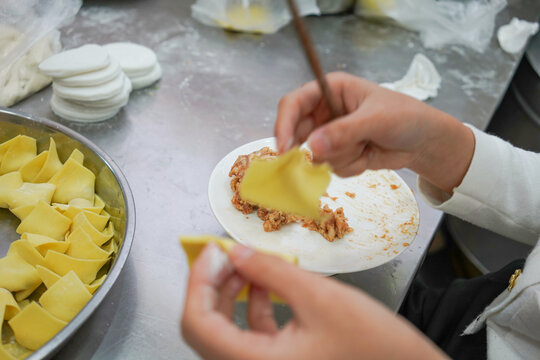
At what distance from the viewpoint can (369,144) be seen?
943 millimetres

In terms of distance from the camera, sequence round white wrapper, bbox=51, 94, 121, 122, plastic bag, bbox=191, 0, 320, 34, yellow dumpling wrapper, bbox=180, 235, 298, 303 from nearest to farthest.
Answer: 1. yellow dumpling wrapper, bbox=180, 235, 298, 303
2. round white wrapper, bbox=51, 94, 121, 122
3. plastic bag, bbox=191, 0, 320, 34

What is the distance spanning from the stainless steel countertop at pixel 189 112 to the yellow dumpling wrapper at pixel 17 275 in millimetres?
142

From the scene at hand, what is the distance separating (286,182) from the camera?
2.44 ft

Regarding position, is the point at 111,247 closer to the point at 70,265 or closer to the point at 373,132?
the point at 70,265

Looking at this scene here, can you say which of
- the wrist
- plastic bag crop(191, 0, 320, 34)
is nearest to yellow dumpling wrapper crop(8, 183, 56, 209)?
the wrist

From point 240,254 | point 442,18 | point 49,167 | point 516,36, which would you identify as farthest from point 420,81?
point 240,254

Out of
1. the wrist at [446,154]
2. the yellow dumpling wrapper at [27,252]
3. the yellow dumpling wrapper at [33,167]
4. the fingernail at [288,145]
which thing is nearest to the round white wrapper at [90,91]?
the yellow dumpling wrapper at [33,167]

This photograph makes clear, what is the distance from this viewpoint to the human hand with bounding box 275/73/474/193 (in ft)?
2.63

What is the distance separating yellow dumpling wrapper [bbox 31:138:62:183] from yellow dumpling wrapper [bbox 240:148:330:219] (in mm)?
605

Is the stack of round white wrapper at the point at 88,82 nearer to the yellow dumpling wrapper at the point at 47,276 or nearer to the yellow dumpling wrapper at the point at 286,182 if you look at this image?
the yellow dumpling wrapper at the point at 47,276

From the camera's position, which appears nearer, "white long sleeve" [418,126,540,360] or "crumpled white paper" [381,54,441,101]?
"white long sleeve" [418,126,540,360]

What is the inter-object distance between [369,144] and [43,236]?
27.0 inches

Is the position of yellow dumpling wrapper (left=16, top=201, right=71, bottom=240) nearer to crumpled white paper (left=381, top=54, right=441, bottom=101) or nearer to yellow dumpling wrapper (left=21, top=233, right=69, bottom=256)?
yellow dumpling wrapper (left=21, top=233, right=69, bottom=256)

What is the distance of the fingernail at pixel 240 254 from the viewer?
57cm
